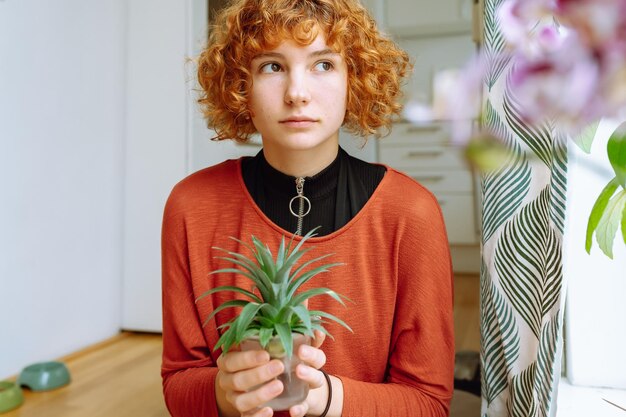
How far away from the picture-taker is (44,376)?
1.69 metres

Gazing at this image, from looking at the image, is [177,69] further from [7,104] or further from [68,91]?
[7,104]

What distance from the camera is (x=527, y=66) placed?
18cm

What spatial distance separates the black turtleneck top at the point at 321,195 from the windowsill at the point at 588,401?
1.60 feet

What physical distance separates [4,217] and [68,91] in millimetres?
538

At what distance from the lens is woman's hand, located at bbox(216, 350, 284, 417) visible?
2.00 feet

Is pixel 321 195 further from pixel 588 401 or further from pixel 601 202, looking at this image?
pixel 601 202

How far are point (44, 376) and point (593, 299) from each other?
1.56 metres

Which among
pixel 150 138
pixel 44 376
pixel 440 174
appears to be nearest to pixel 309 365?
pixel 44 376

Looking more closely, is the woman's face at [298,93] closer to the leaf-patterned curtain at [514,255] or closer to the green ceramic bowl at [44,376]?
the leaf-patterned curtain at [514,255]

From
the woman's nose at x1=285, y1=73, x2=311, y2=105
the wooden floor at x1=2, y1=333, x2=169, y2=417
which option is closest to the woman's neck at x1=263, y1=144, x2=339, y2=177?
the woman's nose at x1=285, y1=73, x2=311, y2=105

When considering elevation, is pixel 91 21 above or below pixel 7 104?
above

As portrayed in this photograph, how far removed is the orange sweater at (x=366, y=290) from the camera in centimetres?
98

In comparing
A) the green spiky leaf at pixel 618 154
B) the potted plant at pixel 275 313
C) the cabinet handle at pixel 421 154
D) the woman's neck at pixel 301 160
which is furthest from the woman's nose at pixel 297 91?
the cabinet handle at pixel 421 154

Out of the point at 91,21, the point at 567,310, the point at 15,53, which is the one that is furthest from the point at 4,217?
the point at 567,310
